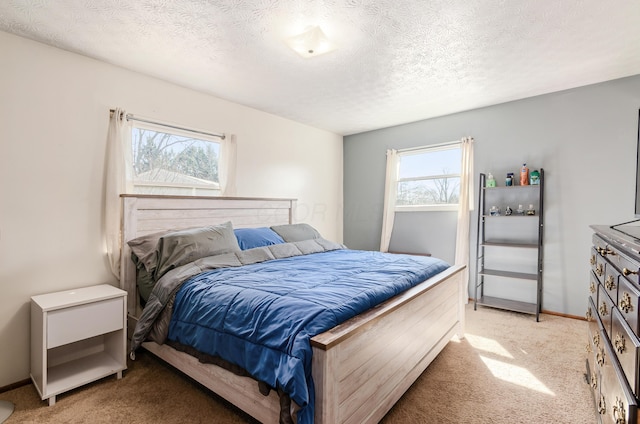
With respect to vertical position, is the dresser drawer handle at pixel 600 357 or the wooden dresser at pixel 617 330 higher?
the wooden dresser at pixel 617 330

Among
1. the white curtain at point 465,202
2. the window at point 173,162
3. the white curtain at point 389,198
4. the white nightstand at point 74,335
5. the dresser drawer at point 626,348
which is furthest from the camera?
the white curtain at point 389,198

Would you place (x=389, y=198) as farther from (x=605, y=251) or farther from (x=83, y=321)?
(x=83, y=321)

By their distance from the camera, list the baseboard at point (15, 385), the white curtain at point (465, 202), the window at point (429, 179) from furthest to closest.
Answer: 1. the window at point (429, 179)
2. the white curtain at point (465, 202)
3. the baseboard at point (15, 385)

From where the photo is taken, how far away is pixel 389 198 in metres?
4.66

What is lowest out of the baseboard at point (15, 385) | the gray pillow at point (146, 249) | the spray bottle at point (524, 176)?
the baseboard at point (15, 385)

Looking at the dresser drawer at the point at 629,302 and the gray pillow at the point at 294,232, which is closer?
the dresser drawer at the point at 629,302

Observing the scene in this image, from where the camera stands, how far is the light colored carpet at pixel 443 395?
1.77 m

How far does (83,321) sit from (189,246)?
802mm

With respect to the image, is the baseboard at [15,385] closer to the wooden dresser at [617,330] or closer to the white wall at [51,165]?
the white wall at [51,165]

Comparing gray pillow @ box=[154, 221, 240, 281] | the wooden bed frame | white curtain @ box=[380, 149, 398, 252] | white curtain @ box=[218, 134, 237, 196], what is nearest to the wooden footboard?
the wooden bed frame

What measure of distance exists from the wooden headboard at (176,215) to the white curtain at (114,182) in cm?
5

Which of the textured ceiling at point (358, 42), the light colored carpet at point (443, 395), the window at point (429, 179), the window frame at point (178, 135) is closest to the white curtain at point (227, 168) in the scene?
the window frame at point (178, 135)

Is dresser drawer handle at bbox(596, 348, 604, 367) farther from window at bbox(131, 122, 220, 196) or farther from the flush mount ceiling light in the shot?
window at bbox(131, 122, 220, 196)

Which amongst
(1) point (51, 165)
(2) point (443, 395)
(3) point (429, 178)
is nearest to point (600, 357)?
(2) point (443, 395)
